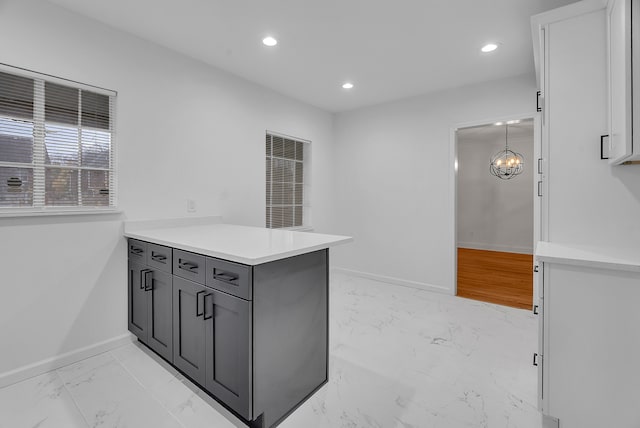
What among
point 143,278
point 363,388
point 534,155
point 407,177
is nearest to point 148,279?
point 143,278

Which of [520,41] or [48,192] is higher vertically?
[520,41]

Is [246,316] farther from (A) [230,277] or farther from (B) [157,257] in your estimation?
(B) [157,257]

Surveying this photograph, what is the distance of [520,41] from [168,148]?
131 inches

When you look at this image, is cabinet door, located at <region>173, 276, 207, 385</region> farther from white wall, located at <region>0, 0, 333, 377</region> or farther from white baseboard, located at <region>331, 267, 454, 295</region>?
white baseboard, located at <region>331, 267, 454, 295</region>

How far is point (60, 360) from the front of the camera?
2186 mm

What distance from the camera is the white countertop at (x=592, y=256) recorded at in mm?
1381

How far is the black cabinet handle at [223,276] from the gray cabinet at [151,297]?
1.80 ft

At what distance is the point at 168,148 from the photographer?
9.13 ft

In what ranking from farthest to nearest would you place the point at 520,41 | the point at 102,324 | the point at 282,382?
the point at 520,41
the point at 102,324
the point at 282,382

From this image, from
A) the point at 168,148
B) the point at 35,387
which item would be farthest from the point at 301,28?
the point at 35,387

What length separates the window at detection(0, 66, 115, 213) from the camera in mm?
1997

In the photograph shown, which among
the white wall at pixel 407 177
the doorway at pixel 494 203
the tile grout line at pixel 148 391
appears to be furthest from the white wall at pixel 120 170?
the doorway at pixel 494 203

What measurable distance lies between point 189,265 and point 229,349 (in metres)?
0.58

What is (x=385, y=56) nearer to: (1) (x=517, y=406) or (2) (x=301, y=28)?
(2) (x=301, y=28)
